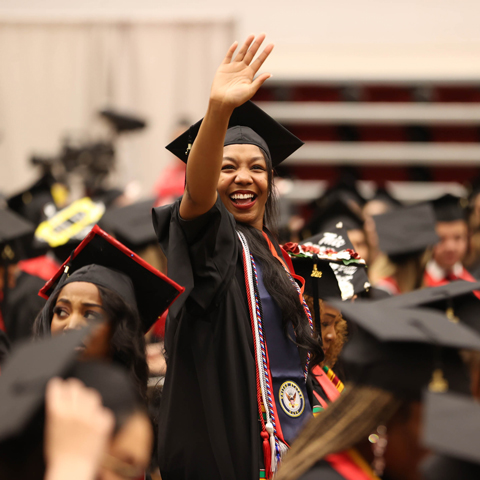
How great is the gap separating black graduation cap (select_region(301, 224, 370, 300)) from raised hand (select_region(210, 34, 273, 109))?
4.16 feet

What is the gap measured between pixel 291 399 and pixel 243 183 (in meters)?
0.81

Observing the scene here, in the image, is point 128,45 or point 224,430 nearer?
point 224,430

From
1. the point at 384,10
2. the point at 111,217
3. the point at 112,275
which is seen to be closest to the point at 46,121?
the point at 384,10

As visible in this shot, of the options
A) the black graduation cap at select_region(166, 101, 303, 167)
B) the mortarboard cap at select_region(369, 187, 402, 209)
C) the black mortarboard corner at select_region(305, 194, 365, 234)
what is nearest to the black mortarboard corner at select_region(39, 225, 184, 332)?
the black graduation cap at select_region(166, 101, 303, 167)

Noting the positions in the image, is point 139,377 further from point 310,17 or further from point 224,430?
point 310,17

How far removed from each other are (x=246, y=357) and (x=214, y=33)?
10.5 metres

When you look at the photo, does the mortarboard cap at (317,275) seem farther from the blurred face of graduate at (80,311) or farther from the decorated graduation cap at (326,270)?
the blurred face of graduate at (80,311)

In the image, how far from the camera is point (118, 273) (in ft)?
8.62

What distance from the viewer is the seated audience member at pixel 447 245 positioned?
513 centimetres

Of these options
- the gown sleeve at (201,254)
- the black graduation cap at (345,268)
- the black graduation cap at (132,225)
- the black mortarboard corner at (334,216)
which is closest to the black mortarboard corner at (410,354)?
the gown sleeve at (201,254)

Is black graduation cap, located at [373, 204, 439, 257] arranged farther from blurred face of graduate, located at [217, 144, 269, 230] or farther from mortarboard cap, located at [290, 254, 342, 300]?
blurred face of graduate, located at [217, 144, 269, 230]

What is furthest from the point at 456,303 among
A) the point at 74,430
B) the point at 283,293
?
the point at 74,430

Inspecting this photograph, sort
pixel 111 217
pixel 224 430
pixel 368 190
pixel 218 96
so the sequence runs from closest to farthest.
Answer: pixel 218 96, pixel 224 430, pixel 111 217, pixel 368 190

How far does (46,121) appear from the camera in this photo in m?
12.2
